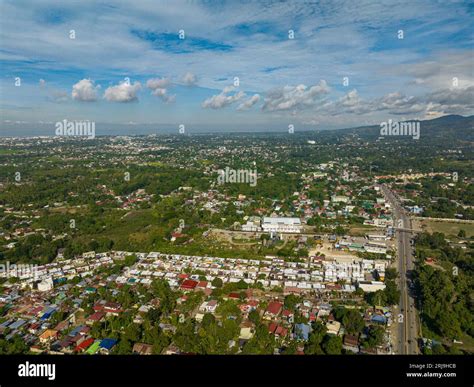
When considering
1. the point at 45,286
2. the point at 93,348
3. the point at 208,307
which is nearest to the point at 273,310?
the point at 208,307

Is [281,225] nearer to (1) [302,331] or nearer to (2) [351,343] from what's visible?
(1) [302,331]

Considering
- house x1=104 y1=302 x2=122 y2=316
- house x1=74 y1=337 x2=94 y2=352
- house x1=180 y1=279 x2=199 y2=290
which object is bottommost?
house x1=74 y1=337 x2=94 y2=352

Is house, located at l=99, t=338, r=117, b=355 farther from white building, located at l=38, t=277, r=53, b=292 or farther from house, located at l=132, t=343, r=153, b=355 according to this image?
white building, located at l=38, t=277, r=53, b=292

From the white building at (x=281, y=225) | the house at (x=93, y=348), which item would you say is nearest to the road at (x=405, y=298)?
the white building at (x=281, y=225)

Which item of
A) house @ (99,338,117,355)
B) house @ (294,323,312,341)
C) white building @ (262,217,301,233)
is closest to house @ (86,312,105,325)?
house @ (99,338,117,355)
